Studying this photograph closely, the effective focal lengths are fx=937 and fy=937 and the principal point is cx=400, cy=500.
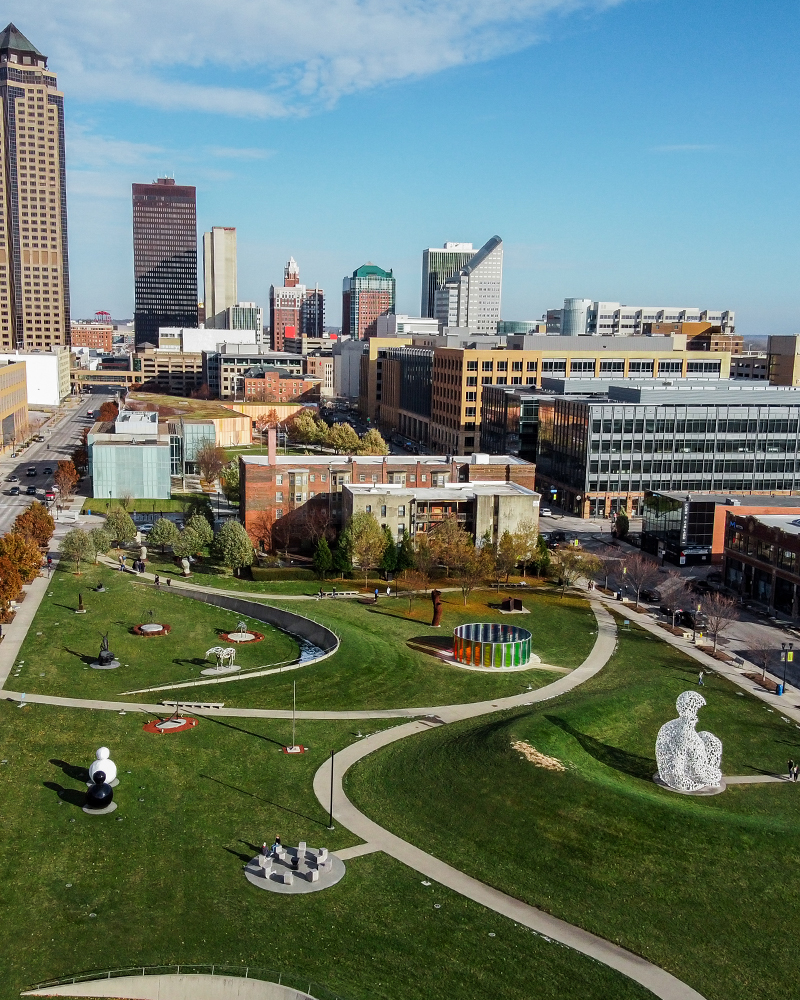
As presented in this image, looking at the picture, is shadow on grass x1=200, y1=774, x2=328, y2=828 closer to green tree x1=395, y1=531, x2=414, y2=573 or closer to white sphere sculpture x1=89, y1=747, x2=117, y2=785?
white sphere sculpture x1=89, y1=747, x2=117, y2=785

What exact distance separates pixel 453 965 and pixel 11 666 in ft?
120

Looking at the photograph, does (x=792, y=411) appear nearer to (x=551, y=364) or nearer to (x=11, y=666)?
(x=551, y=364)

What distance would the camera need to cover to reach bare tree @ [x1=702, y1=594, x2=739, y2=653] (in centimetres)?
6688

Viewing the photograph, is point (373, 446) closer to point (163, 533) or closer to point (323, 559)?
point (163, 533)

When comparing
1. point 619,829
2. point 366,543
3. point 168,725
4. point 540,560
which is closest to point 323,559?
point 366,543

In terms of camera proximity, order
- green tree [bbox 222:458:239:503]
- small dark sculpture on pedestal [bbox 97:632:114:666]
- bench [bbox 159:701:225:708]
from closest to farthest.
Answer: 1. bench [bbox 159:701:225:708]
2. small dark sculpture on pedestal [bbox 97:632:114:666]
3. green tree [bbox 222:458:239:503]

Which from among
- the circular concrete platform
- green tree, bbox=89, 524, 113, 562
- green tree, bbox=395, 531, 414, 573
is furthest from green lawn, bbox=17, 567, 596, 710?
the circular concrete platform

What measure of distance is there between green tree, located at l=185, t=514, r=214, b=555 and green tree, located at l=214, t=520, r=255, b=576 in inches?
106

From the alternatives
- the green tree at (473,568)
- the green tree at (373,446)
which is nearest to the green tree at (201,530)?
the green tree at (473,568)

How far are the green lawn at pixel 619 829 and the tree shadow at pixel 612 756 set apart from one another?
0.33ft

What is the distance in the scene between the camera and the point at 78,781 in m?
41.8

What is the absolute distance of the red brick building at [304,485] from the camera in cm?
9025

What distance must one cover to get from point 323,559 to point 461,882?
156 ft

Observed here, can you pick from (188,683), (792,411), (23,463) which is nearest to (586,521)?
(792,411)
